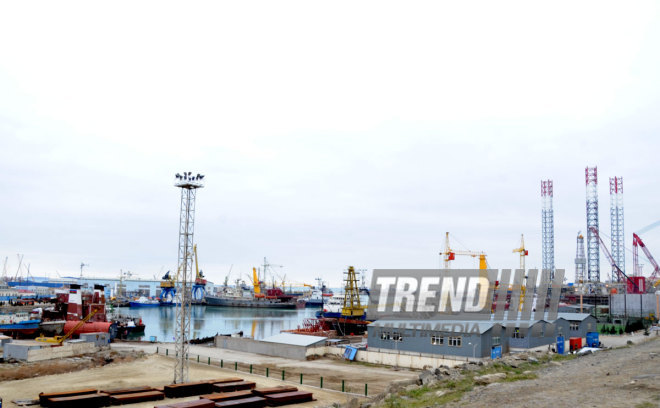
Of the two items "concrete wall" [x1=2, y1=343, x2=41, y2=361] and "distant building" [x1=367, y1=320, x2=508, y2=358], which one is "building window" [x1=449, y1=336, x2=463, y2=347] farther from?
"concrete wall" [x1=2, y1=343, x2=41, y2=361]

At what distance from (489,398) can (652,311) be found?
74.1 meters

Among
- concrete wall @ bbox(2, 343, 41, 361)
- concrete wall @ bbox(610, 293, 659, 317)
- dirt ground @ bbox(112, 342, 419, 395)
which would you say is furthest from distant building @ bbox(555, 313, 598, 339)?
concrete wall @ bbox(2, 343, 41, 361)

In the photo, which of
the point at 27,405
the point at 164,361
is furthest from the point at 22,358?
the point at 27,405

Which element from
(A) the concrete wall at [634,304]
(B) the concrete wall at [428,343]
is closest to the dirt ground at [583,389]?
(B) the concrete wall at [428,343]

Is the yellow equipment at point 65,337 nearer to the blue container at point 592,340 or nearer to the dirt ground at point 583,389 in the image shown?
the dirt ground at point 583,389

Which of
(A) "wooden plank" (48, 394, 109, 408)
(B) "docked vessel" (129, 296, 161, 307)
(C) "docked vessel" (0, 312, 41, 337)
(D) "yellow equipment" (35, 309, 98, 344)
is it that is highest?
(A) "wooden plank" (48, 394, 109, 408)

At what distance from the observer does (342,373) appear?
3500 cm

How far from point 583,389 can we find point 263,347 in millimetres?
29378

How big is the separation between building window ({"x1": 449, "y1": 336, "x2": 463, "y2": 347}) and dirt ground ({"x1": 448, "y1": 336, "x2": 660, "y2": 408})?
10233 mm

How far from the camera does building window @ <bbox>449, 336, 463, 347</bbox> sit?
3741 centimetres

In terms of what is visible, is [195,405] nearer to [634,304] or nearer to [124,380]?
[124,380]

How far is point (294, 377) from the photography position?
111ft

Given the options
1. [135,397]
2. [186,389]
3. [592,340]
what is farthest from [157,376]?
[592,340]

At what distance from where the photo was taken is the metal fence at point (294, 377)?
2962 centimetres
